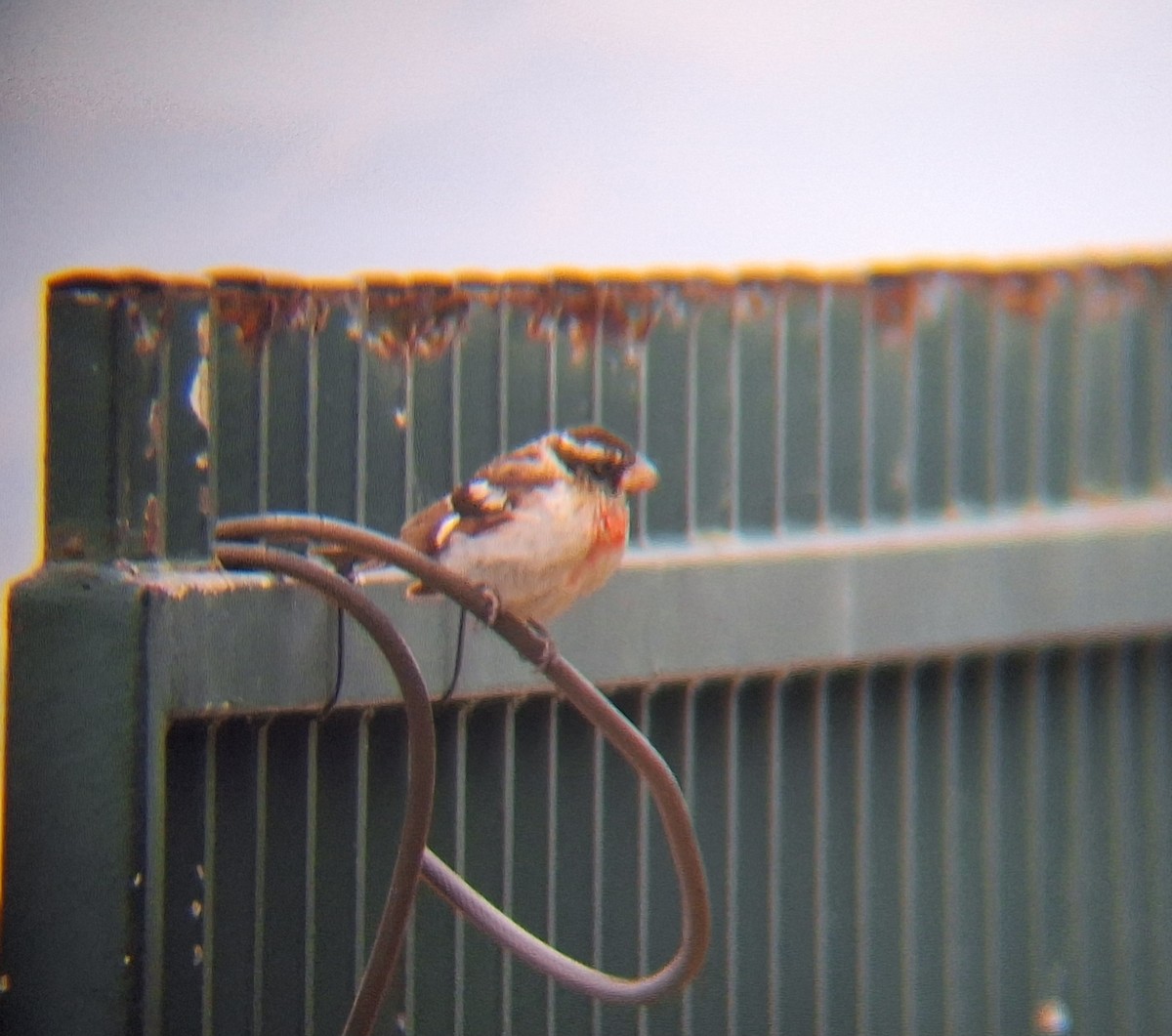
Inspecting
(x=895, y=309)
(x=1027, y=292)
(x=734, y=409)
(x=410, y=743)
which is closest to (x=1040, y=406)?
(x=1027, y=292)

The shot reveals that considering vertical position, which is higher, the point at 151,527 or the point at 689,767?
the point at 151,527

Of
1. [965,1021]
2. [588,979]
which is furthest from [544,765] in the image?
[965,1021]

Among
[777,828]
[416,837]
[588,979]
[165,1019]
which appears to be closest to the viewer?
[416,837]

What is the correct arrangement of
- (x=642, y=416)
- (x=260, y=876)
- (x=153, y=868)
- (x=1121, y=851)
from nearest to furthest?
(x=153, y=868)
(x=260, y=876)
(x=642, y=416)
(x=1121, y=851)

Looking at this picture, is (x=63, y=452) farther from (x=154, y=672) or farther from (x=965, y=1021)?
(x=965, y=1021)

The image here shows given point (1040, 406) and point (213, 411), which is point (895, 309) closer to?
point (1040, 406)

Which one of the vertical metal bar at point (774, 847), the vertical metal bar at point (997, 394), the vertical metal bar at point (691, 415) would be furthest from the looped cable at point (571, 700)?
the vertical metal bar at point (997, 394)
